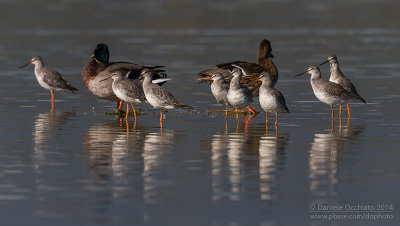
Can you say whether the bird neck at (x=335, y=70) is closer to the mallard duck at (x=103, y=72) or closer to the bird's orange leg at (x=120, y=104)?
the mallard duck at (x=103, y=72)

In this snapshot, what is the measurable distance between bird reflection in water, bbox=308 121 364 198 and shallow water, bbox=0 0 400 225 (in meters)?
0.02

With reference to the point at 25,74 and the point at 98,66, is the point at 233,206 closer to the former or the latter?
the point at 98,66

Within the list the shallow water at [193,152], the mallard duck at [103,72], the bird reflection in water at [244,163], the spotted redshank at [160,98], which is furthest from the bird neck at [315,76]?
the mallard duck at [103,72]

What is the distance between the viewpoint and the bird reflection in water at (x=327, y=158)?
43.4ft

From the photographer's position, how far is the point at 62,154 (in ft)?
52.8

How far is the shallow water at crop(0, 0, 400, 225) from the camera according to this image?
39.6 feet

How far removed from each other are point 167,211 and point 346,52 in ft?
92.2

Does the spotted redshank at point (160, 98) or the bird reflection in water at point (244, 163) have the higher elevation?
the spotted redshank at point (160, 98)

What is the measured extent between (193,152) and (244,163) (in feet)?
4.91

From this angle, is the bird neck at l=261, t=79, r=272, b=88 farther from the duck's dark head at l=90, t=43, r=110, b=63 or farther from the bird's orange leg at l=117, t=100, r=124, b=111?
the duck's dark head at l=90, t=43, r=110, b=63

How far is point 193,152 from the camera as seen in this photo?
16.3 meters

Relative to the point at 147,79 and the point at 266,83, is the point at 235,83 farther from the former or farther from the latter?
the point at 147,79

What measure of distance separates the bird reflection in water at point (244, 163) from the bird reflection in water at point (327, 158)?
1.93ft

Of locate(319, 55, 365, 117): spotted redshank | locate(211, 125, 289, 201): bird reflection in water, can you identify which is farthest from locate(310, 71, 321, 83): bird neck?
locate(211, 125, 289, 201): bird reflection in water
